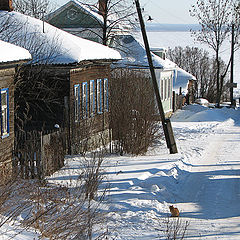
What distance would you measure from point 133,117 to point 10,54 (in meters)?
7.80

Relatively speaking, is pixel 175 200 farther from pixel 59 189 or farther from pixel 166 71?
pixel 166 71

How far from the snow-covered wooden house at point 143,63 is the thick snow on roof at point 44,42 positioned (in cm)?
1458

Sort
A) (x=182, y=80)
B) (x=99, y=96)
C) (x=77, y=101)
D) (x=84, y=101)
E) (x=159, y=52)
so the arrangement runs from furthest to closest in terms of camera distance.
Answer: (x=182, y=80) < (x=159, y=52) < (x=99, y=96) < (x=84, y=101) < (x=77, y=101)

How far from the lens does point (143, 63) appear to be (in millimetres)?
35062

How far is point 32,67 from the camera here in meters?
17.4

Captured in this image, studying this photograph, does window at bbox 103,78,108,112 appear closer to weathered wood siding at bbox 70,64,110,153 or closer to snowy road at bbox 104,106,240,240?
weathered wood siding at bbox 70,64,110,153

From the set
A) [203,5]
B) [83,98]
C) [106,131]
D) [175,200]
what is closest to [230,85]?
[203,5]

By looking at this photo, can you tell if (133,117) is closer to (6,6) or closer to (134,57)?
(6,6)

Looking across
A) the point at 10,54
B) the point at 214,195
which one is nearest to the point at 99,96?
the point at 10,54

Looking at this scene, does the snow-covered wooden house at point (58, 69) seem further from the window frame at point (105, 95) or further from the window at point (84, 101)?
the window frame at point (105, 95)

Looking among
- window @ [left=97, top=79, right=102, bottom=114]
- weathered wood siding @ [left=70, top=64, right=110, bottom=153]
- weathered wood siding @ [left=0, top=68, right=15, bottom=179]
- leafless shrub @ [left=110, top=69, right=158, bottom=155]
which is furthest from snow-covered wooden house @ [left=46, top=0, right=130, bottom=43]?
weathered wood siding @ [left=0, top=68, right=15, bottom=179]

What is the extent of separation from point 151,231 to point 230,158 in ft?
31.3

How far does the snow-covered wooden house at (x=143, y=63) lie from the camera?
3444 centimetres

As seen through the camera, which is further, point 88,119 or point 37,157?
point 88,119
